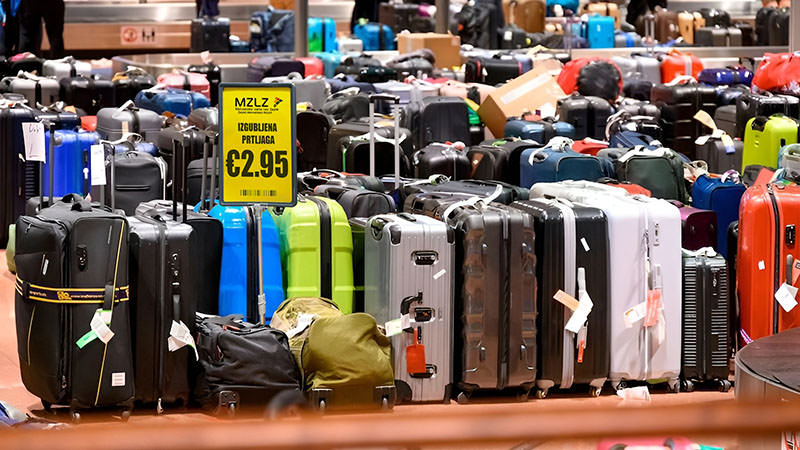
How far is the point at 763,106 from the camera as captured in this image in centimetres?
973

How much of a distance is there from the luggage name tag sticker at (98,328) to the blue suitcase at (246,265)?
715mm

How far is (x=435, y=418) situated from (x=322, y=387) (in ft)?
13.9

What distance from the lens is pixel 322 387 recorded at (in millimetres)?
5414

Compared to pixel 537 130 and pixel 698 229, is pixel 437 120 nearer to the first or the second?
pixel 537 130

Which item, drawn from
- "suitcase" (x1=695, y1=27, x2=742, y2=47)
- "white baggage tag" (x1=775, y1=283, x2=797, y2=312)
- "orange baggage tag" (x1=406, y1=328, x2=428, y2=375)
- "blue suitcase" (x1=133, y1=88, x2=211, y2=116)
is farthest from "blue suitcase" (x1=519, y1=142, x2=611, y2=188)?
"suitcase" (x1=695, y1=27, x2=742, y2=47)

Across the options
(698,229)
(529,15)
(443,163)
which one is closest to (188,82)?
(443,163)

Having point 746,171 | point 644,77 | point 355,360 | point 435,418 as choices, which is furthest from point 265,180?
point 644,77

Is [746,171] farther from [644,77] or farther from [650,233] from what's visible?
[644,77]

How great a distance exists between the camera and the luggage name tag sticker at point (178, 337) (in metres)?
5.44

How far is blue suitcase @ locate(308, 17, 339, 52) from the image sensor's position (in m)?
17.8

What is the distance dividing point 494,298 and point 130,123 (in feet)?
13.9

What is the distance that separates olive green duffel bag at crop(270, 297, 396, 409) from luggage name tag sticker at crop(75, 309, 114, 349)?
2.50 feet

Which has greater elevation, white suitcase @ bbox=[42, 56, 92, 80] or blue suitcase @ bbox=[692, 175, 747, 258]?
white suitcase @ bbox=[42, 56, 92, 80]

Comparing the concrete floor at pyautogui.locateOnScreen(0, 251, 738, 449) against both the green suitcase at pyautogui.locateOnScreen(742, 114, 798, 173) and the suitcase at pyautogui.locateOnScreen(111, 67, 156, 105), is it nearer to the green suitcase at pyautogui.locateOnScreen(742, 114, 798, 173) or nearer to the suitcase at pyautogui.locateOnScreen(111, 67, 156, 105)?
the green suitcase at pyautogui.locateOnScreen(742, 114, 798, 173)
